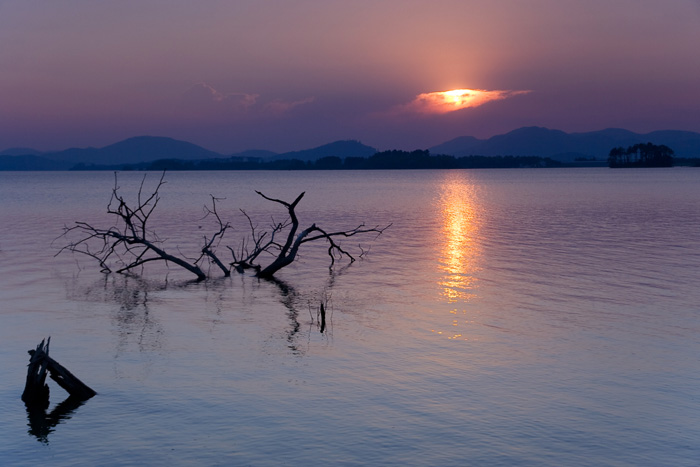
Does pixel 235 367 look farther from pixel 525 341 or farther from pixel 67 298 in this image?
pixel 67 298

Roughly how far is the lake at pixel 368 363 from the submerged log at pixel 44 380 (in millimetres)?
308

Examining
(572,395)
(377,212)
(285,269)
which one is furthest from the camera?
(377,212)

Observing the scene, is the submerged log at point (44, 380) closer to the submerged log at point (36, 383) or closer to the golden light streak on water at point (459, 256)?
the submerged log at point (36, 383)

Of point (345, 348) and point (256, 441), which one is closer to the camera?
point (256, 441)

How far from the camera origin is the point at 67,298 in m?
24.3

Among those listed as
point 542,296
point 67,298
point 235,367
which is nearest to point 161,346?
point 235,367

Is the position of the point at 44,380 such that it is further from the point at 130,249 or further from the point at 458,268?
the point at 130,249

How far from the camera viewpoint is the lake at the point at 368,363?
11.5 metres

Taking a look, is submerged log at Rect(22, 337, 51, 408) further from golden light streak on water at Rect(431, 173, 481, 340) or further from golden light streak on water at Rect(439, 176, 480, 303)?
golden light streak on water at Rect(439, 176, 480, 303)

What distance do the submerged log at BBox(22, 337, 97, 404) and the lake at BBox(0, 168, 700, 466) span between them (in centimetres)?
31

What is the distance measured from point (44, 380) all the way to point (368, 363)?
22.6ft

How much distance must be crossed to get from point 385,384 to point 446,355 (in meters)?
2.55

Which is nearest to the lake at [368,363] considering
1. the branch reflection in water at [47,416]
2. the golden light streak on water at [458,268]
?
the branch reflection in water at [47,416]

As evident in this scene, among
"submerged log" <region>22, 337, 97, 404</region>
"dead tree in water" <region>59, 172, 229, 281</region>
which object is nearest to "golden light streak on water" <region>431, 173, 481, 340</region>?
"submerged log" <region>22, 337, 97, 404</region>
